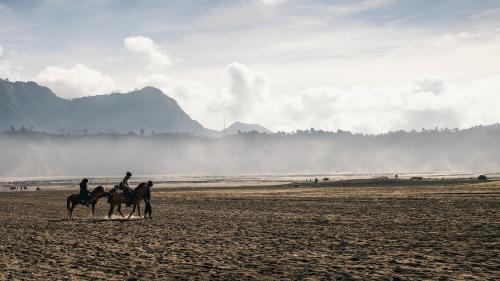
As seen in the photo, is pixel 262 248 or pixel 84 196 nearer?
pixel 262 248

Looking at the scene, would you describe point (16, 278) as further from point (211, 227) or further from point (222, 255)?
point (211, 227)

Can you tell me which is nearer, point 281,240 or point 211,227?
point 281,240

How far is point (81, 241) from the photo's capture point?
1962 cm

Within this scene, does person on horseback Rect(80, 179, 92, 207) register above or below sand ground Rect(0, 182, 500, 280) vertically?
above

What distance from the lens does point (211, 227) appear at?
23.8 meters

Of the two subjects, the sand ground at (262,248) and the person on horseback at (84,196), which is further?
the person on horseback at (84,196)

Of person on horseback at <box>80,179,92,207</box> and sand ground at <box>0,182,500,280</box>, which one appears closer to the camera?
sand ground at <box>0,182,500,280</box>

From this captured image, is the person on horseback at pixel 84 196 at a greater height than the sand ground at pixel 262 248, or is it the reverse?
the person on horseback at pixel 84 196

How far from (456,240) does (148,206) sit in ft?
52.7

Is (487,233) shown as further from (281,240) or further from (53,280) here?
(53,280)

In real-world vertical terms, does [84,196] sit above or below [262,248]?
above

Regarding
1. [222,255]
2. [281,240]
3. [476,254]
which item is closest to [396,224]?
[281,240]

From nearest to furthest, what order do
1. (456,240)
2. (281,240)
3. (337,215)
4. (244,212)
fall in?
(456,240) < (281,240) < (337,215) < (244,212)

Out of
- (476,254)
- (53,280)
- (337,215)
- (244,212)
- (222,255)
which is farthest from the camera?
(244,212)
